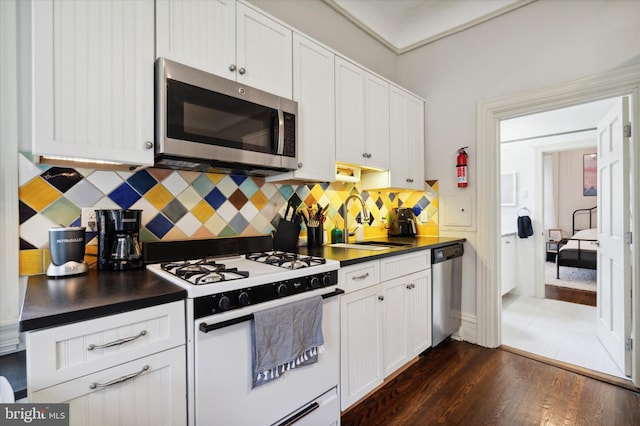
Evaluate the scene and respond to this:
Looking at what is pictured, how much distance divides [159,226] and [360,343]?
1312 mm

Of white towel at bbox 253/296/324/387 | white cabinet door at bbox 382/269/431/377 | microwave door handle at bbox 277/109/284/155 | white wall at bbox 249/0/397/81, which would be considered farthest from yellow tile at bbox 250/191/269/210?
white wall at bbox 249/0/397/81

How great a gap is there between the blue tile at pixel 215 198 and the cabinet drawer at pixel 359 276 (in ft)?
2.80

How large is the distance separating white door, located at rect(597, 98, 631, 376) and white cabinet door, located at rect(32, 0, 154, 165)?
3018mm

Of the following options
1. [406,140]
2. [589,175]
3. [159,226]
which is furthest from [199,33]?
[589,175]

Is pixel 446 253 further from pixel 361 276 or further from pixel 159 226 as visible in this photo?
pixel 159 226

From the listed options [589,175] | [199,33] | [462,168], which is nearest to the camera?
[199,33]

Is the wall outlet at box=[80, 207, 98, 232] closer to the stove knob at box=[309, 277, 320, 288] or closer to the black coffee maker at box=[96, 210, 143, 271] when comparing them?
the black coffee maker at box=[96, 210, 143, 271]

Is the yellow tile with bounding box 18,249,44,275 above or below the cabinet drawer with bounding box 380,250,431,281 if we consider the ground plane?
above

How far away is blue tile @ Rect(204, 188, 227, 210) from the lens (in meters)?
1.87

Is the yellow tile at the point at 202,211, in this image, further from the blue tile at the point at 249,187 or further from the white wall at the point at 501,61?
the white wall at the point at 501,61

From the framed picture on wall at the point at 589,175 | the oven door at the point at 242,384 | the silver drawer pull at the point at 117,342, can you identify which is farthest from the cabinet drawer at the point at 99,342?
the framed picture on wall at the point at 589,175

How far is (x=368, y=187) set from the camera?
2803 mm

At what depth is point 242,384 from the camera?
4.05ft

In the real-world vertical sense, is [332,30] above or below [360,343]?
above
